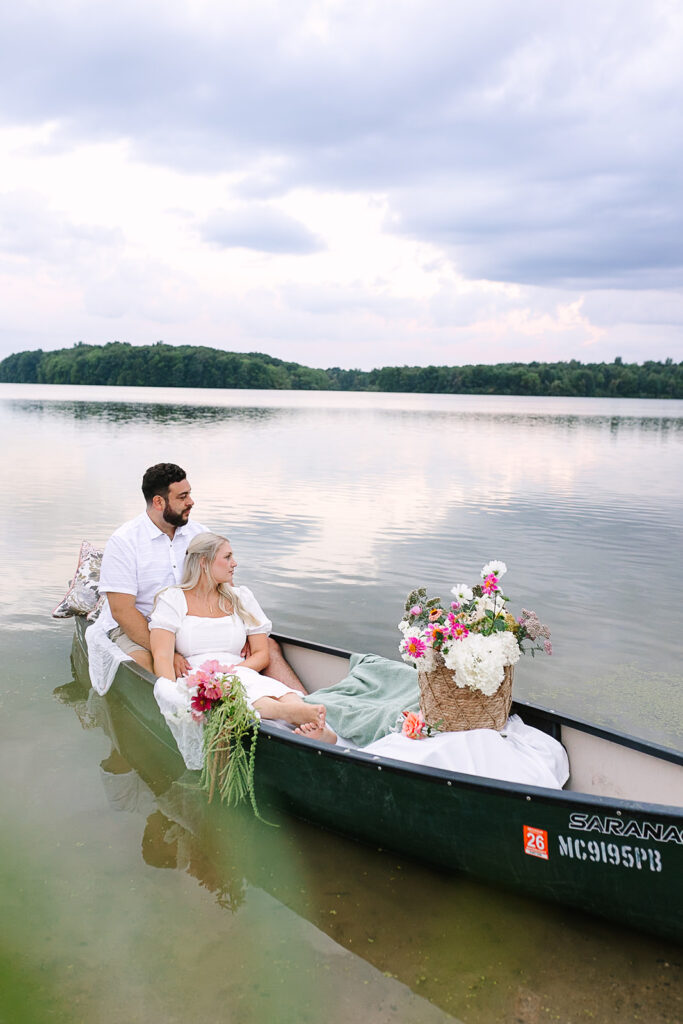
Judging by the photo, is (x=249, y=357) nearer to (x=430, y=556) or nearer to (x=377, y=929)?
(x=430, y=556)

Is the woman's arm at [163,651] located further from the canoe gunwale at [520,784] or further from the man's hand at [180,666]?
the canoe gunwale at [520,784]

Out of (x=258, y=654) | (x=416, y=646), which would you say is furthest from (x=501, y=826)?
(x=258, y=654)

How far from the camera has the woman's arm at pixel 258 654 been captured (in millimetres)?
5289

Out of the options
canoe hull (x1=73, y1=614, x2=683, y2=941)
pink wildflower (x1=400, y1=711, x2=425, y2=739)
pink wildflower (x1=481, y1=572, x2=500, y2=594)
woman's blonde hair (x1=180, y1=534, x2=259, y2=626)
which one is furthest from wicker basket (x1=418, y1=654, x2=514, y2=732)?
woman's blonde hair (x1=180, y1=534, x2=259, y2=626)

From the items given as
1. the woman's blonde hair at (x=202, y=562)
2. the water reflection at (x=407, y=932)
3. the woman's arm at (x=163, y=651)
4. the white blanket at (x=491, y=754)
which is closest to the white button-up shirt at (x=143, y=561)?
the woman's blonde hair at (x=202, y=562)

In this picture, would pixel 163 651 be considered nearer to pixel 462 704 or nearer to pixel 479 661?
pixel 462 704

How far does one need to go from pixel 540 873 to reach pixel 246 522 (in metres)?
10.5

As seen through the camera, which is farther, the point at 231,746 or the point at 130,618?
the point at 130,618

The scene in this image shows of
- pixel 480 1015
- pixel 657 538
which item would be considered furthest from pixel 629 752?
pixel 657 538

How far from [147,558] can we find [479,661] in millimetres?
2484

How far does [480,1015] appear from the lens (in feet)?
10.8

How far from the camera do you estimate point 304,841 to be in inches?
177

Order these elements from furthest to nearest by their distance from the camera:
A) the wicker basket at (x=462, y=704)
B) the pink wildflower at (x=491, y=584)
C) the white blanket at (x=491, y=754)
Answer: the pink wildflower at (x=491, y=584) < the wicker basket at (x=462, y=704) < the white blanket at (x=491, y=754)

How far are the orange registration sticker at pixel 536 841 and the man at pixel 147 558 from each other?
2.41 metres
